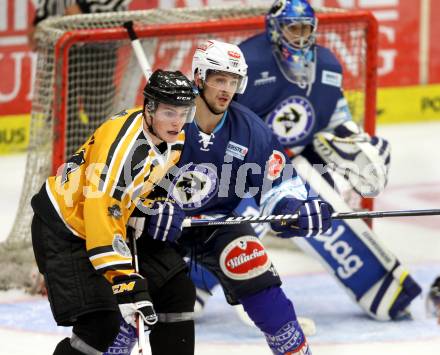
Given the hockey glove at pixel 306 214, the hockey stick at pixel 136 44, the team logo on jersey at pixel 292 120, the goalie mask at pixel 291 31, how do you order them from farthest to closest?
the hockey stick at pixel 136 44, the team logo on jersey at pixel 292 120, the goalie mask at pixel 291 31, the hockey glove at pixel 306 214

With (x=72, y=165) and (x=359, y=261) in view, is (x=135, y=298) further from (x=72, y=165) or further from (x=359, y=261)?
(x=359, y=261)

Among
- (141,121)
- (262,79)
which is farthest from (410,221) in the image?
(141,121)

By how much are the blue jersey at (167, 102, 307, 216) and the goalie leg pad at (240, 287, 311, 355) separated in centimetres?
29

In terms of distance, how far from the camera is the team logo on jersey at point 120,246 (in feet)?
11.5

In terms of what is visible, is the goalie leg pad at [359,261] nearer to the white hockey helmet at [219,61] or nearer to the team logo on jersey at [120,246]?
the white hockey helmet at [219,61]

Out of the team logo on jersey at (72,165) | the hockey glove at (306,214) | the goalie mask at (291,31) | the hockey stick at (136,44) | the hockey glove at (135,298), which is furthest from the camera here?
the hockey stick at (136,44)

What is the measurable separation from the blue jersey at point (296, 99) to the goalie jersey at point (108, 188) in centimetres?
130

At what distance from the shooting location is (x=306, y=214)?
3898mm

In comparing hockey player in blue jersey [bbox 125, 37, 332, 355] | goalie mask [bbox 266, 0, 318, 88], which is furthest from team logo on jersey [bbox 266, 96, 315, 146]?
hockey player in blue jersey [bbox 125, 37, 332, 355]

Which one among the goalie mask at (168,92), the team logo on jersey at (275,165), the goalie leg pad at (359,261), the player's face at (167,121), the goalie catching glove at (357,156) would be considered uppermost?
the goalie mask at (168,92)

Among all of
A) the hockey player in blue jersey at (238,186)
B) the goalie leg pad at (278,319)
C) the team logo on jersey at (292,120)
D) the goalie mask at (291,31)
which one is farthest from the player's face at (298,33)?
the goalie leg pad at (278,319)

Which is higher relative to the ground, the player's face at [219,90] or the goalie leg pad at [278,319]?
the player's face at [219,90]

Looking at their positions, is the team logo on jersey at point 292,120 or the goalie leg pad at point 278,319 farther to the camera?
the team logo on jersey at point 292,120

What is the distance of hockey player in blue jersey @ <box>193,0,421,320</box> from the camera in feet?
16.2
